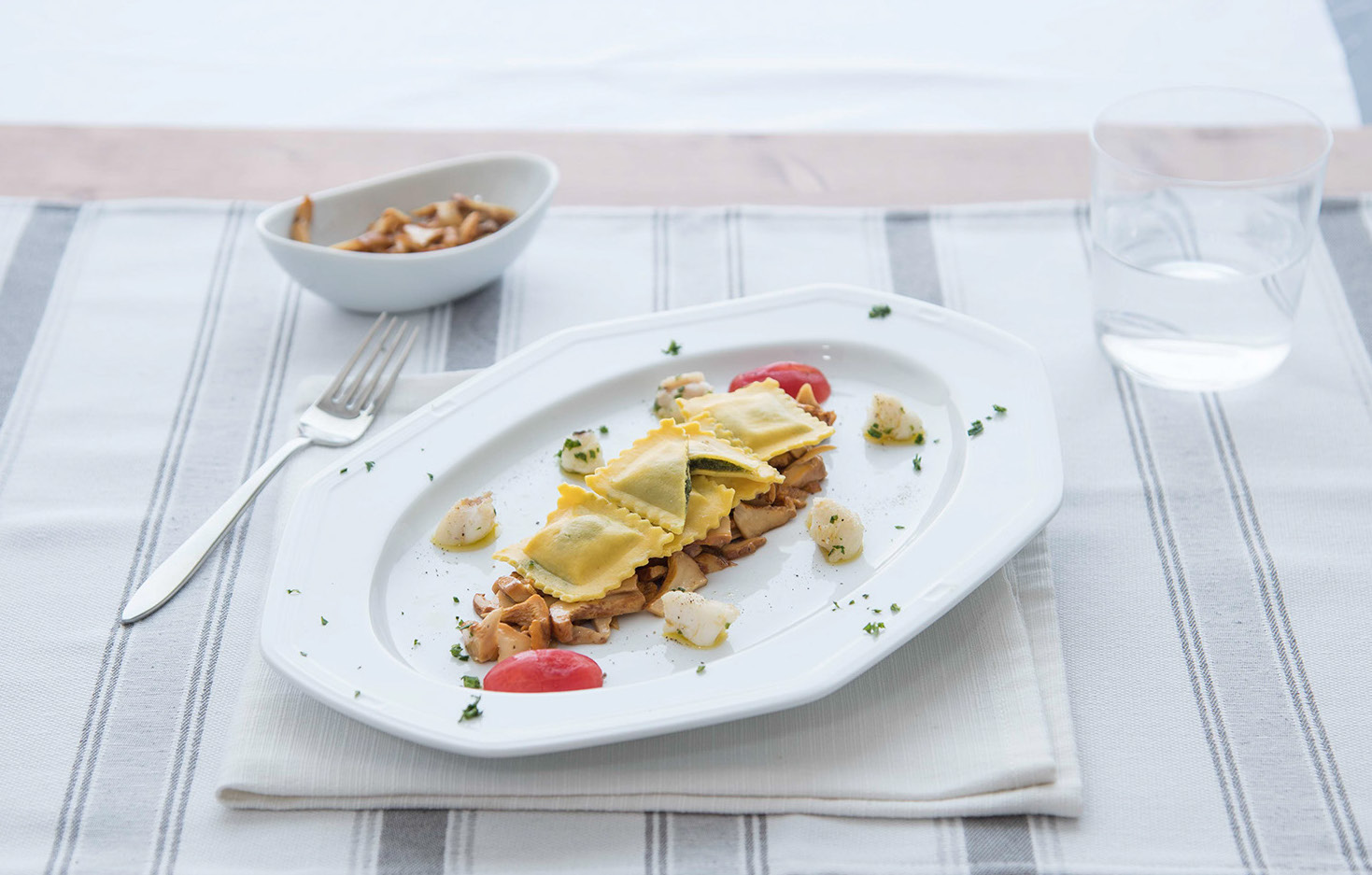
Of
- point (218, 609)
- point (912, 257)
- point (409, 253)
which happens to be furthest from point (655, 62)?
point (218, 609)

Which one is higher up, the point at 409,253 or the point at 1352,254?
the point at 409,253

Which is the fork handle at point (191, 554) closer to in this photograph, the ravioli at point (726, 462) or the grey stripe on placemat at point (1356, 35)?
the ravioli at point (726, 462)

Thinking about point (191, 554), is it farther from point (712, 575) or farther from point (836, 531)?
point (836, 531)

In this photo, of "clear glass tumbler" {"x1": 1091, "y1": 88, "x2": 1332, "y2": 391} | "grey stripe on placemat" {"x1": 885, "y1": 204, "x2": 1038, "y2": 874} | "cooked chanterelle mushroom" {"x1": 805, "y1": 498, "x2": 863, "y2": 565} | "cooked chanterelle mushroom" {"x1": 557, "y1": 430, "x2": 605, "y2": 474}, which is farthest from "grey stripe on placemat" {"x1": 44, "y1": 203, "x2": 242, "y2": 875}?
"clear glass tumbler" {"x1": 1091, "y1": 88, "x2": 1332, "y2": 391}

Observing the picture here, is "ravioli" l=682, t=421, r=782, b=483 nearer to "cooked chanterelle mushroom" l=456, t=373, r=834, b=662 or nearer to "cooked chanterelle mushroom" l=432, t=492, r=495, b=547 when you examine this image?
"cooked chanterelle mushroom" l=456, t=373, r=834, b=662

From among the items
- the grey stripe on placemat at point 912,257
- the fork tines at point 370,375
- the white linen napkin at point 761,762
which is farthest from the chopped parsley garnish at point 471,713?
the grey stripe on placemat at point 912,257

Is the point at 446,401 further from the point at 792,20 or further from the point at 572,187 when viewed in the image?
Result: the point at 792,20
